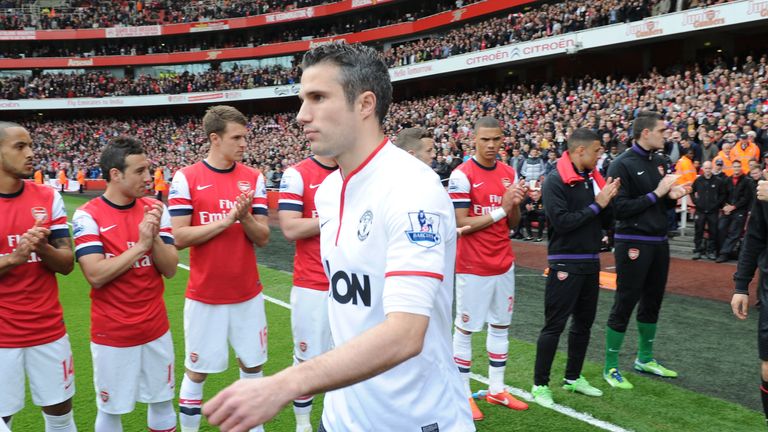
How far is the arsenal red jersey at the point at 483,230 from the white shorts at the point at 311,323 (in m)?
1.28

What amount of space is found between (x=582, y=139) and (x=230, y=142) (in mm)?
2938

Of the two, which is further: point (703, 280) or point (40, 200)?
point (703, 280)

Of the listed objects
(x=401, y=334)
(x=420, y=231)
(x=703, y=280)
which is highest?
(x=420, y=231)

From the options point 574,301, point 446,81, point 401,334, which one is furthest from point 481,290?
point 446,81

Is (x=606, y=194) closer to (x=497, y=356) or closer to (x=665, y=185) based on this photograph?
(x=665, y=185)

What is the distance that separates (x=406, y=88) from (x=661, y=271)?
39.3m

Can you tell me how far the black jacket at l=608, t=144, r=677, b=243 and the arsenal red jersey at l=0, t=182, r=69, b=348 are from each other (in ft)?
15.4

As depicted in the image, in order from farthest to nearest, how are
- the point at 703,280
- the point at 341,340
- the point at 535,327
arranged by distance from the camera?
the point at 703,280
the point at 535,327
the point at 341,340

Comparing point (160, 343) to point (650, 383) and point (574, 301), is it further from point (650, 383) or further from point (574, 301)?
point (650, 383)

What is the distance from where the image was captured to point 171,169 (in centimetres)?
4084

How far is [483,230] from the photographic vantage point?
5129 millimetres

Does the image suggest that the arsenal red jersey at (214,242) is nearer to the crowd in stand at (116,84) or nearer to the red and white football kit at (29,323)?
the red and white football kit at (29,323)

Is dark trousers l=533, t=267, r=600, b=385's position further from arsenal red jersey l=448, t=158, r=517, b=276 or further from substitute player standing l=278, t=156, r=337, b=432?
substitute player standing l=278, t=156, r=337, b=432

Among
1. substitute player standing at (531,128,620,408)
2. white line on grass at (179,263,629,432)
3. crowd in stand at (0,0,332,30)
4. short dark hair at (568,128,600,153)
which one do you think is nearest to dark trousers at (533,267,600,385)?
substitute player standing at (531,128,620,408)
